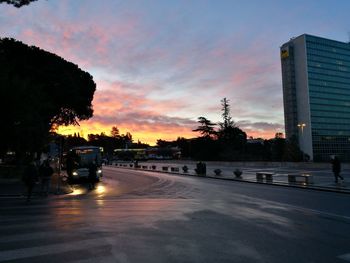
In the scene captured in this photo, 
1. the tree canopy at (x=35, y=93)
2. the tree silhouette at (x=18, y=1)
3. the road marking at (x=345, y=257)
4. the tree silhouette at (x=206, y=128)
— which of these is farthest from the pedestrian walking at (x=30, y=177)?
the tree silhouette at (x=206, y=128)

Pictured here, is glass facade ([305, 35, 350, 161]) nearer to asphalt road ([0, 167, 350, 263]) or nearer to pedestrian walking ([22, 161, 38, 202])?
pedestrian walking ([22, 161, 38, 202])

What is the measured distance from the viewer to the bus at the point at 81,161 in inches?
1444

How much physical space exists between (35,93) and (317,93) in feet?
490

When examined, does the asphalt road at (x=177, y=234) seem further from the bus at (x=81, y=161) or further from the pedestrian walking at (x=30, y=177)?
the bus at (x=81, y=161)

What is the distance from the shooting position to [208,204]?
677 inches

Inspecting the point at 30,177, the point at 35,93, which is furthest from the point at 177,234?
the point at 35,93

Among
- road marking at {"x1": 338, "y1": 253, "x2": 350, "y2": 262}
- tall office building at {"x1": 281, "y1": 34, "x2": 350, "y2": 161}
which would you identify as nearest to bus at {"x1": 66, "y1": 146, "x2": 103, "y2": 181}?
road marking at {"x1": 338, "y1": 253, "x2": 350, "y2": 262}

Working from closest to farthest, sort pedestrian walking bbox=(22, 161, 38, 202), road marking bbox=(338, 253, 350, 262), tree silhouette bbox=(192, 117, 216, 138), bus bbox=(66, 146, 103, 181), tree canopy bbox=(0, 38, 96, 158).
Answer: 1. road marking bbox=(338, 253, 350, 262)
2. pedestrian walking bbox=(22, 161, 38, 202)
3. tree canopy bbox=(0, 38, 96, 158)
4. bus bbox=(66, 146, 103, 181)
5. tree silhouette bbox=(192, 117, 216, 138)

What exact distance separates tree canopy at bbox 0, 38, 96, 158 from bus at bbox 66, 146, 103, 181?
12.3 feet

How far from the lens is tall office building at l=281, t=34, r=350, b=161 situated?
165125 mm

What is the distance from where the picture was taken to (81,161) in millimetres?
37469

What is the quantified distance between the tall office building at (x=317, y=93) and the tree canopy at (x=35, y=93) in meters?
121

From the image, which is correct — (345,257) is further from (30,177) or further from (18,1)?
(18,1)

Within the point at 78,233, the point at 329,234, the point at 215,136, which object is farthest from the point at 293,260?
the point at 215,136
